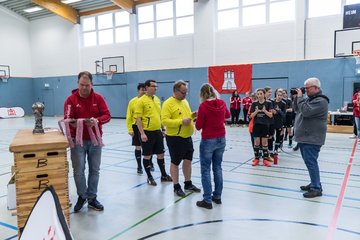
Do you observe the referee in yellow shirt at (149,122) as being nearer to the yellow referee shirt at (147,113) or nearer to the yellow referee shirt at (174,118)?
the yellow referee shirt at (147,113)

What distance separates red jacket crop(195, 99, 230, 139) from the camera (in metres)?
3.76

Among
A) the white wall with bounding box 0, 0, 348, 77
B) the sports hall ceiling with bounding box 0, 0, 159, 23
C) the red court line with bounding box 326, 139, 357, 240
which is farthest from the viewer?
the sports hall ceiling with bounding box 0, 0, 159, 23

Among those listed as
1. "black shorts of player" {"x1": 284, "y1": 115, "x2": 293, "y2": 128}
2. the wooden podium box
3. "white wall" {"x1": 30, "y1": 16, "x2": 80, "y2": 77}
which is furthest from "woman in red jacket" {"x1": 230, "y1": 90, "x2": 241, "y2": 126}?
the wooden podium box

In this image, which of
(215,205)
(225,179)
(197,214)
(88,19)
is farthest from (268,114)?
(88,19)

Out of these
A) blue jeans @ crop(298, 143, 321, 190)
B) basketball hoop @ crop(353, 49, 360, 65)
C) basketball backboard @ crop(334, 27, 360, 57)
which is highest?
basketball backboard @ crop(334, 27, 360, 57)

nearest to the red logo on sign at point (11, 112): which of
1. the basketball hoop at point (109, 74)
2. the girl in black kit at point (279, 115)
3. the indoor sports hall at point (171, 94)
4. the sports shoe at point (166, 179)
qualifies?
the indoor sports hall at point (171, 94)

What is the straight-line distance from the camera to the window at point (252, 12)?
14.0 meters

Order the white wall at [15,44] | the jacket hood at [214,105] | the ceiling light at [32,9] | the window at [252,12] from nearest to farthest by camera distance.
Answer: the jacket hood at [214,105]
the window at [252,12]
the ceiling light at [32,9]
the white wall at [15,44]

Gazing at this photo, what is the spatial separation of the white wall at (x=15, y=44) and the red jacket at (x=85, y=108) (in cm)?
2091

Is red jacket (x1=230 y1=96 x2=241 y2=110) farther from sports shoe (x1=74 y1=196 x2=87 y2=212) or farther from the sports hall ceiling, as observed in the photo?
sports shoe (x1=74 y1=196 x2=87 y2=212)

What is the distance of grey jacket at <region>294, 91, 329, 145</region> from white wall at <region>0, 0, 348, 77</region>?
10620mm

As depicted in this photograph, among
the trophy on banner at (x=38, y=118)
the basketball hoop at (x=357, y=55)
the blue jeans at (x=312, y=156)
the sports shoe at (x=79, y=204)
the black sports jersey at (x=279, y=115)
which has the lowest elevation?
the sports shoe at (x=79, y=204)

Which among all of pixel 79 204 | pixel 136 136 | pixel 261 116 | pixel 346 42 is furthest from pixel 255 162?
pixel 346 42

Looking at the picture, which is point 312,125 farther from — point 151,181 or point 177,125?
point 151,181
